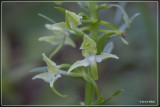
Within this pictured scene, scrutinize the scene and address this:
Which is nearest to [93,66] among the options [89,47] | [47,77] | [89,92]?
[89,47]

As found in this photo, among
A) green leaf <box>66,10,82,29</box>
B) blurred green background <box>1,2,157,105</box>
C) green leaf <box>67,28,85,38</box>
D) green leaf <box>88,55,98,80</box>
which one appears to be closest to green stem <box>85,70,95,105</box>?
green leaf <box>88,55,98,80</box>

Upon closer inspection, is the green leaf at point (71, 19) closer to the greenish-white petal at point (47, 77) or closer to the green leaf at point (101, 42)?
the green leaf at point (101, 42)

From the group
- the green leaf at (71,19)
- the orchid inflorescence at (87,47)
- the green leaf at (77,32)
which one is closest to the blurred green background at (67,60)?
the orchid inflorescence at (87,47)

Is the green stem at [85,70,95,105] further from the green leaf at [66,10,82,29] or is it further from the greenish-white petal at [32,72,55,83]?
the green leaf at [66,10,82,29]

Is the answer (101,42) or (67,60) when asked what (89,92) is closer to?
(101,42)

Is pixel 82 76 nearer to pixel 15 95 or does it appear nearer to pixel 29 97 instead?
pixel 15 95
